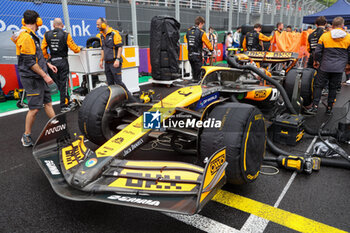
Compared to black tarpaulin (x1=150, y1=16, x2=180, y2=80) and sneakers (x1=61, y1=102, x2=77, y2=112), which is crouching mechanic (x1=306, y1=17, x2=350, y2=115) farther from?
sneakers (x1=61, y1=102, x2=77, y2=112)

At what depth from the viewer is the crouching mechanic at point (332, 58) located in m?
5.20

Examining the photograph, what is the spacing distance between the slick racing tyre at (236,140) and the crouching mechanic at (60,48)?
4.33 m

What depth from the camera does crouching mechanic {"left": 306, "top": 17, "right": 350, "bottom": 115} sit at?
5.20 m

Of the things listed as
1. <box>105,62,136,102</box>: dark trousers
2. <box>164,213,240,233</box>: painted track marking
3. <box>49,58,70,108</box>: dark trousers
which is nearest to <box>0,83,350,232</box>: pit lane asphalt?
<box>164,213,240,233</box>: painted track marking

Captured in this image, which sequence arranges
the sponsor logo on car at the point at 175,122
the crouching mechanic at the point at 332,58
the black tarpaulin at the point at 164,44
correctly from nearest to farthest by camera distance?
the sponsor logo on car at the point at 175,122
the crouching mechanic at the point at 332,58
the black tarpaulin at the point at 164,44

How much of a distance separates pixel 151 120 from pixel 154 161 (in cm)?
50

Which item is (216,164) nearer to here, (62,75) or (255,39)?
(62,75)

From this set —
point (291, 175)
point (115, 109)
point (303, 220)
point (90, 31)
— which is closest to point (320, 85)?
point (291, 175)

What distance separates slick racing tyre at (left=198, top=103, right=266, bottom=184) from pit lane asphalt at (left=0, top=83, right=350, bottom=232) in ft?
1.13

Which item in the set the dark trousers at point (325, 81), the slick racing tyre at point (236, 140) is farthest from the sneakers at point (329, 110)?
the slick racing tyre at point (236, 140)

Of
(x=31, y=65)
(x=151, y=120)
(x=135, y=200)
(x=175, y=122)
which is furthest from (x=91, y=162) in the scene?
(x=31, y=65)

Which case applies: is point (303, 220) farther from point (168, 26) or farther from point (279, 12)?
point (279, 12)

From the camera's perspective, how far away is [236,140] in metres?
2.36

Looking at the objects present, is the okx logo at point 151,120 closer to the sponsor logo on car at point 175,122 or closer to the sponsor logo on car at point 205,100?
the sponsor logo on car at point 175,122
